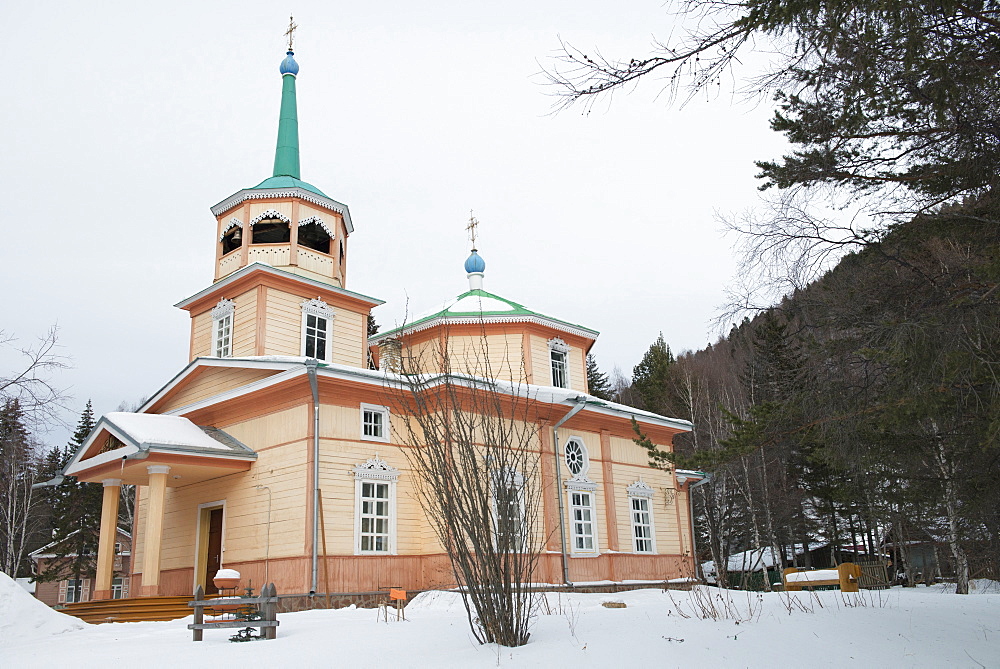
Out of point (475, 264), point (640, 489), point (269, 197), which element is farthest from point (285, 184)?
point (640, 489)

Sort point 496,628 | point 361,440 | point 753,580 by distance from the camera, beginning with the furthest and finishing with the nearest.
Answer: point 753,580 < point 361,440 < point 496,628

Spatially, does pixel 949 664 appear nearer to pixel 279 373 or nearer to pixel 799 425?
pixel 799 425

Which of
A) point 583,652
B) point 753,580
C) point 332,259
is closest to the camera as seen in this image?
point 583,652

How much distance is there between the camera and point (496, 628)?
6.46 m

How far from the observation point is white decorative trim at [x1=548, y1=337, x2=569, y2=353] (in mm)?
20708

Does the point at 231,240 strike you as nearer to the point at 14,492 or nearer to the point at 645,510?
the point at 645,510

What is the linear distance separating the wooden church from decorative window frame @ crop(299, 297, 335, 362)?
5 cm

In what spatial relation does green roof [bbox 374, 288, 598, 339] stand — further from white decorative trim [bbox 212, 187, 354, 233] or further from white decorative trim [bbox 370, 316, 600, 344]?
white decorative trim [bbox 212, 187, 354, 233]

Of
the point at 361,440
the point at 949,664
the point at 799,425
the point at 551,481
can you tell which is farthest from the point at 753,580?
the point at 949,664

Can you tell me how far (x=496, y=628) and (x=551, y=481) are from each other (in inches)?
430

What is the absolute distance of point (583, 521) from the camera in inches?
703

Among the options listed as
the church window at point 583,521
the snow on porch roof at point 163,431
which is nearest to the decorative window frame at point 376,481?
the snow on porch roof at point 163,431

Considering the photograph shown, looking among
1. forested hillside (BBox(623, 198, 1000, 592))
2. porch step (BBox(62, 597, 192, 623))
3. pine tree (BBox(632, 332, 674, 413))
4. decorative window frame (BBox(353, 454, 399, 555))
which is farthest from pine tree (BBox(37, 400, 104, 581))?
forested hillside (BBox(623, 198, 1000, 592))

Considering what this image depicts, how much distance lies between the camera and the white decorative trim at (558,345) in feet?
67.9
